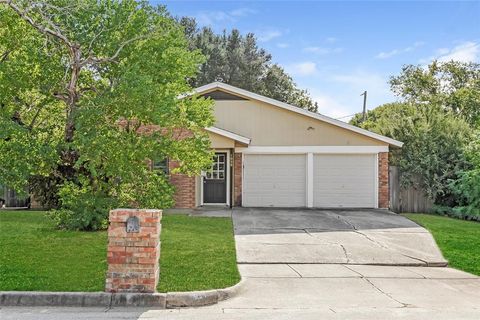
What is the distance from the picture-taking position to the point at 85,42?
902 centimetres

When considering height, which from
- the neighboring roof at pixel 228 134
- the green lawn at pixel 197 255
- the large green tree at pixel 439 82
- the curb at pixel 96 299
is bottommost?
the curb at pixel 96 299

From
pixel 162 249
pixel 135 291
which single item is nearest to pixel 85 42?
pixel 162 249

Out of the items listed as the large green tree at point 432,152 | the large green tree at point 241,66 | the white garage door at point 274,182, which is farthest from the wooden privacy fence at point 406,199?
the large green tree at point 241,66

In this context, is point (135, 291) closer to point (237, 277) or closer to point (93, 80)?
point (237, 277)

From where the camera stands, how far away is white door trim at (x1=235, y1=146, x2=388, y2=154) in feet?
53.2

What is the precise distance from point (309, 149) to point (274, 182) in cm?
181

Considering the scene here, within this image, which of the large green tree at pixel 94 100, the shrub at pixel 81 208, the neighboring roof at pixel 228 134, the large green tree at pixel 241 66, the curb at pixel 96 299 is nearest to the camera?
the curb at pixel 96 299

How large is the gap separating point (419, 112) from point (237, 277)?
548 inches

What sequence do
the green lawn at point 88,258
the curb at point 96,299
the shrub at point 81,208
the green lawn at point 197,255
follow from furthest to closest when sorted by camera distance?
1. the shrub at point 81,208
2. the green lawn at point 197,255
3. the green lawn at point 88,258
4. the curb at point 96,299

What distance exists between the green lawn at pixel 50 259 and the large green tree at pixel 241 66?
25.3 meters

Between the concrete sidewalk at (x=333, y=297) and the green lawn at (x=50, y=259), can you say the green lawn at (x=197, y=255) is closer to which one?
the concrete sidewalk at (x=333, y=297)

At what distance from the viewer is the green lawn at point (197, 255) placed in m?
6.41

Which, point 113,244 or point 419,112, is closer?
point 113,244

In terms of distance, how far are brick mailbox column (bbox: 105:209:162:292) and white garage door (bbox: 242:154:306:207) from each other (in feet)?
34.7
